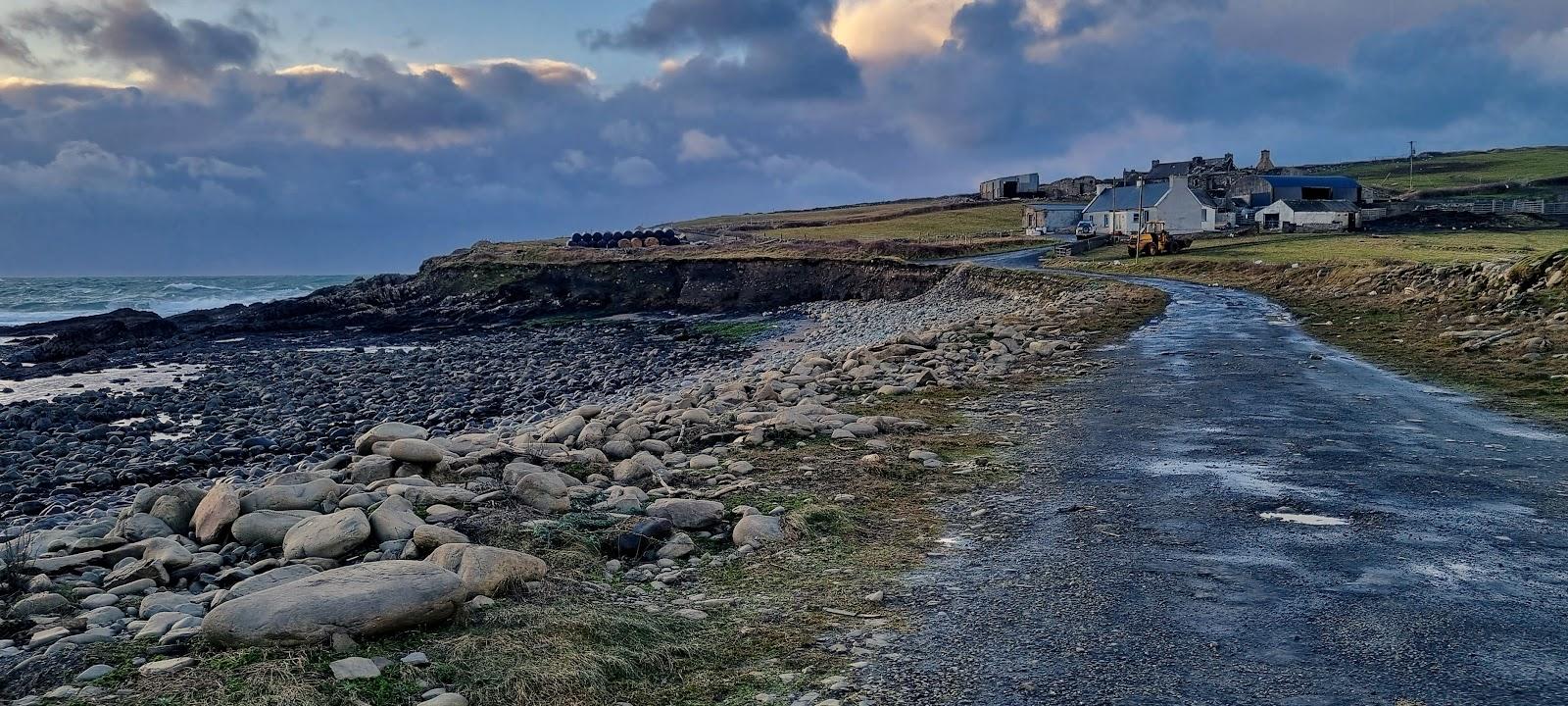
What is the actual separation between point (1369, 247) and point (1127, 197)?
129 ft

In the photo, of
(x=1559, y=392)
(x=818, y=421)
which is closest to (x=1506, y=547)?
(x=818, y=421)

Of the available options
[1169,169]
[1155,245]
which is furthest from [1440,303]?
[1169,169]

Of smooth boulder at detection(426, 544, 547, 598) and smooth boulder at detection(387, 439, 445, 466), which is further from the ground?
smooth boulder at detection(387, 439, 445, 466)

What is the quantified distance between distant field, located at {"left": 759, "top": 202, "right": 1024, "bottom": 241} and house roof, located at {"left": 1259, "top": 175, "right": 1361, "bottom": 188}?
72.0 ft

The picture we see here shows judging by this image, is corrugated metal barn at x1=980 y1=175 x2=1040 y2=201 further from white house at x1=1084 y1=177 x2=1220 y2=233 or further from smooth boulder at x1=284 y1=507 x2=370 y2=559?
smooth boulder at x1=284 y1=507 x2=370 y2=559

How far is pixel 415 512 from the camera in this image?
8109 mm

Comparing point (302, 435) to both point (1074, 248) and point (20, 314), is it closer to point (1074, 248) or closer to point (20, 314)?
point (1074, 248)

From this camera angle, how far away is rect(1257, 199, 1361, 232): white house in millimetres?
67688

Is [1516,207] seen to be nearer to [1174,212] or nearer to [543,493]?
[1174,212]

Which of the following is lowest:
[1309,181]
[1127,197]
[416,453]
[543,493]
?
[543,493]

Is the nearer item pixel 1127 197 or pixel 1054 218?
pixel 1127 197

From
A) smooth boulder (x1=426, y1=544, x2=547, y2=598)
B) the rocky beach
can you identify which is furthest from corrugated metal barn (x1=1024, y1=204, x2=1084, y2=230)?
smooth boulder (x1=426, y1=544, x2=547, y2=598)

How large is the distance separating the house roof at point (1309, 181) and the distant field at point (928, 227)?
2195cm

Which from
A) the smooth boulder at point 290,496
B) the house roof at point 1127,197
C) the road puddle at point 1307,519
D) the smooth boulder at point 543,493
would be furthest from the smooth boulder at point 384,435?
the house roof at point 1127,197
